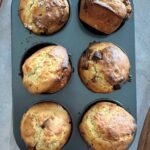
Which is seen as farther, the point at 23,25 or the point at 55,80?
the point at 23,25

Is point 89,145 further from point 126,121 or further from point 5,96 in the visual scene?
point 5,96

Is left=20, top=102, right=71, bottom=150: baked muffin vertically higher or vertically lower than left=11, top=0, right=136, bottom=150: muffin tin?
lower

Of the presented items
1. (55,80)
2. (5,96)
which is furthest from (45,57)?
(5,96)

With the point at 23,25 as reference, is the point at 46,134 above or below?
below

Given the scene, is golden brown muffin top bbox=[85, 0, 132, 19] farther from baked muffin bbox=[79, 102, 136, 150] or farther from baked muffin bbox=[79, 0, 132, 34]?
baked muffin bbox=[79, 102, 136, 150]

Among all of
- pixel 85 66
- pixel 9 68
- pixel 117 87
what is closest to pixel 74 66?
pixel 85 66

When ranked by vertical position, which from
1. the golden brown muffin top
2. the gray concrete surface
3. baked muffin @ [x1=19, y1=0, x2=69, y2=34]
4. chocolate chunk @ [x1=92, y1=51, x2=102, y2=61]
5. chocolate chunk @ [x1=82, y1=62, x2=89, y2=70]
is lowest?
the gray concrete surface

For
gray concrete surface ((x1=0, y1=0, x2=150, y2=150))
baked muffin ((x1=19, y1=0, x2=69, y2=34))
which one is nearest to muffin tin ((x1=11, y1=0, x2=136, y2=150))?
baked muffin ((x1=19, y1=0, x2=69, y2=34))
